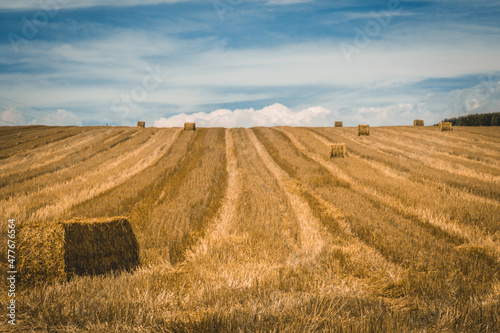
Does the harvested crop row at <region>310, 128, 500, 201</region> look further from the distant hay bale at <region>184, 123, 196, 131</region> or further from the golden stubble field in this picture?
the distant hay bale at <region>184, 123, 196, 131</region>

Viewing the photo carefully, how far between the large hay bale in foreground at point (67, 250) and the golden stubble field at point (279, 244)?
0.24 meters

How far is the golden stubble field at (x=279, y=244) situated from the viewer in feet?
9.99

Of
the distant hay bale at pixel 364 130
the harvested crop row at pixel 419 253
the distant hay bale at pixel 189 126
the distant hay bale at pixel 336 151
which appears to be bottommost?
the harvested crop row at pixel 419 253

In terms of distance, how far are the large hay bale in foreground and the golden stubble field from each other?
242 mm

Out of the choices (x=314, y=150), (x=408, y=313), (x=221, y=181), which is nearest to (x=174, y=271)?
(x=408, y=313)

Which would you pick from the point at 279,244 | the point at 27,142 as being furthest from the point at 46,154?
the point at 279,244

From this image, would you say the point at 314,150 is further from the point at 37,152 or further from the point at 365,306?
the point at 37,152

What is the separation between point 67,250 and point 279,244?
11.7 feet

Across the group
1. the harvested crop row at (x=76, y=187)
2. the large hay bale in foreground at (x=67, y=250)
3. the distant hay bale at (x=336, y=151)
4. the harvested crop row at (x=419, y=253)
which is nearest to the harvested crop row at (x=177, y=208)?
the large hay bale in foreground at (x=67, y=250)

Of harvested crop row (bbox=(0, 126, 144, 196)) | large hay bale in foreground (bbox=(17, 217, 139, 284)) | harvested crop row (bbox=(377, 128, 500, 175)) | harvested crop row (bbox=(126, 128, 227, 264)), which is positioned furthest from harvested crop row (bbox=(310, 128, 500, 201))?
harvested crop row (bbox=(0, 126, 144, 196))

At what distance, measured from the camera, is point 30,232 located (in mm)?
4188

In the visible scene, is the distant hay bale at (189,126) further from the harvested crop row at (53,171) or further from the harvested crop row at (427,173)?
the harvested crop row at (427,173)

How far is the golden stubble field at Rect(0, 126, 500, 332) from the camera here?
3045 millimetres

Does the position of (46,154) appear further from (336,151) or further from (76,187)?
(336,151)
